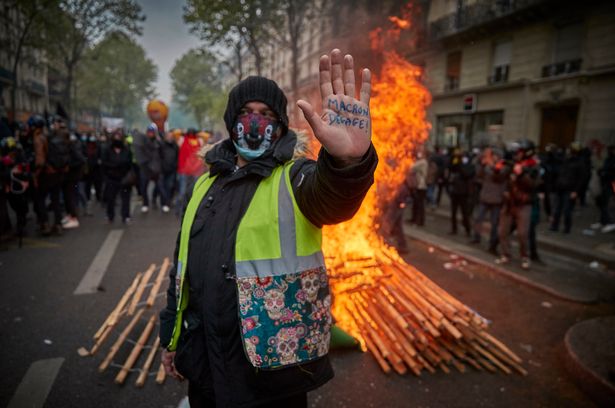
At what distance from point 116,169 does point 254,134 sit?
767 centimetres

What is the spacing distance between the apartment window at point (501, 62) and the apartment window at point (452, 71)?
7.11 ft

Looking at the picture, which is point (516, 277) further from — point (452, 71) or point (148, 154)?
point (452, 71)

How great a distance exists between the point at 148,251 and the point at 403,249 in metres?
4.81

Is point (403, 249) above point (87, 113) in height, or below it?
below

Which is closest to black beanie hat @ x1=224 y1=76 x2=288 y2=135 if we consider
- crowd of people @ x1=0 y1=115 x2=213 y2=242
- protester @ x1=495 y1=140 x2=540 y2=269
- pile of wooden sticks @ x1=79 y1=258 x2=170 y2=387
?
pile of wooden sticks @ x1=79 y1=258 x2=170 y2=387

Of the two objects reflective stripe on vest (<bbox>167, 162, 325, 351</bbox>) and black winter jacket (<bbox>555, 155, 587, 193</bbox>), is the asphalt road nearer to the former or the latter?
reflective stripe on vest (<bbox>167, 162, 325, 351</bbox>)

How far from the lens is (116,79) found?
55.3 metres

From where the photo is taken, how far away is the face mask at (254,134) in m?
1.88

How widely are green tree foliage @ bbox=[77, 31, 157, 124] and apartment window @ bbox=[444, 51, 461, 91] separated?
36.7 meters

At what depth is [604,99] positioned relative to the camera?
13.8 meters

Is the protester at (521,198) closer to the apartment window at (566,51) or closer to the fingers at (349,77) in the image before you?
the fingers at (349,77)

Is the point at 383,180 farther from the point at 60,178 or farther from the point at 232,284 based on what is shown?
the point at 60,178

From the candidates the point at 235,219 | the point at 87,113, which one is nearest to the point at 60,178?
the point at 235,219

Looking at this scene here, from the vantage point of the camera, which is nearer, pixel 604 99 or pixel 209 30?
pixel 604 99
